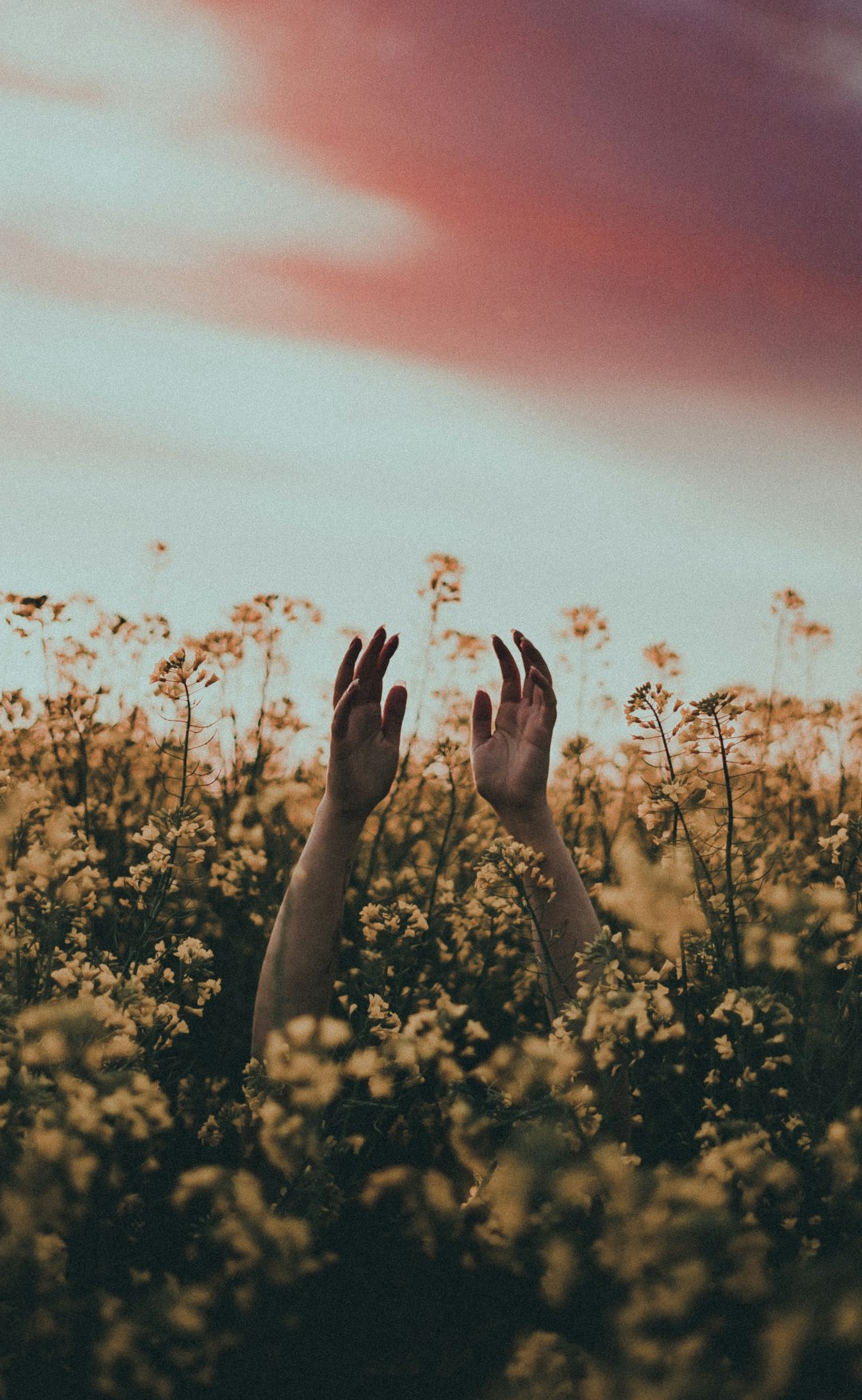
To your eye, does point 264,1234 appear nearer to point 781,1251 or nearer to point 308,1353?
point 308,1353

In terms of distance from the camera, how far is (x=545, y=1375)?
1.67m

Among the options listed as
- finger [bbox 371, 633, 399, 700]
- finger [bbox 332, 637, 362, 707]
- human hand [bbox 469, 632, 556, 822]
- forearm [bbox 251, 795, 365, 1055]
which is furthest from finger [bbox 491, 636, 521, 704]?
forearm [bbox 251, 795, 365, 1055]

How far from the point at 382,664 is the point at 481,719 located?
0.34 metres

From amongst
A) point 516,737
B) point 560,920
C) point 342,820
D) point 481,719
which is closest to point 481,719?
point 481,719

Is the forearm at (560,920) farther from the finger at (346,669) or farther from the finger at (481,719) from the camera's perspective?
the finger at (346,669)

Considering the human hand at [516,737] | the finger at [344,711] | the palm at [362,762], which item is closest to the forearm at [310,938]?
the palm at [362,762]

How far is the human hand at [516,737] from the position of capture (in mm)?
2883

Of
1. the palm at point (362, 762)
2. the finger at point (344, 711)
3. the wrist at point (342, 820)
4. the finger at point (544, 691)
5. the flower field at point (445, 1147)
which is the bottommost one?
the flower field at point (445, 1147)

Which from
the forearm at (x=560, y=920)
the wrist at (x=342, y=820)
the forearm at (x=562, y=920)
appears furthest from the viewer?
the wrist at (x=342, y=820)

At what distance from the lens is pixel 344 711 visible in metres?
2.87

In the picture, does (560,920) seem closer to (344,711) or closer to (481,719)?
(481,719)

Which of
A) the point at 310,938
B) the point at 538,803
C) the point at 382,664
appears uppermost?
the point at 382,664

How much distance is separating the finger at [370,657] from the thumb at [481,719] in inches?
12.7

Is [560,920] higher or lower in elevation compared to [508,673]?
lower
